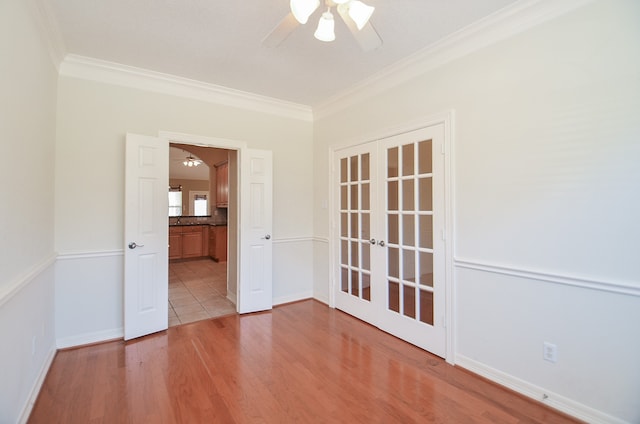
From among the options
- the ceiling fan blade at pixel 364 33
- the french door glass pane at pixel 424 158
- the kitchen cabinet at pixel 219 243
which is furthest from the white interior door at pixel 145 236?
the kitchen cabinet at pixel 219 243

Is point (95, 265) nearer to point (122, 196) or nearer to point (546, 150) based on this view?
point (122, 196)

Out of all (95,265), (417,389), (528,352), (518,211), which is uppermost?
(518,211)

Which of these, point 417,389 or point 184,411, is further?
point 417,389

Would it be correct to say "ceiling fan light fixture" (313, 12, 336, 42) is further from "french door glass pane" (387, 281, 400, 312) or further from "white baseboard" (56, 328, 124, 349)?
"white baseboard" (56, 328, 124, 349)

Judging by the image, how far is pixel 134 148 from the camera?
2896mm

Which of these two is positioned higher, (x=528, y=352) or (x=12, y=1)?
(x=12, y=1)

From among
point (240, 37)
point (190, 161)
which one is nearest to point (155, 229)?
point (240, 37)

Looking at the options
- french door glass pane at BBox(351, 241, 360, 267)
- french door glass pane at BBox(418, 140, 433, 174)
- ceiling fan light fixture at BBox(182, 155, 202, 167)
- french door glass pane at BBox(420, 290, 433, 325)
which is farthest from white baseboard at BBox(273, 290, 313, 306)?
ceiling fan light fixture at BBox(182, 155, 202, 167)

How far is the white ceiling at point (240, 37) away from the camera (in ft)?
6.77

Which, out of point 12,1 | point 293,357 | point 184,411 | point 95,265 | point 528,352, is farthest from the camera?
point 95,265

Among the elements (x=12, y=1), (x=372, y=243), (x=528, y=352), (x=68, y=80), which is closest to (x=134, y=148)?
(x=68, y=80)

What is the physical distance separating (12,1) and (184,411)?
255 centimetres

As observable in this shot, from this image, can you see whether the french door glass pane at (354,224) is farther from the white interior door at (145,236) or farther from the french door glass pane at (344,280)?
the white interior door at (145,236)

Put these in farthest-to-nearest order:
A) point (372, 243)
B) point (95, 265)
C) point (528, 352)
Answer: point (372, 243) < point (95, 265) < point (528, 352)
